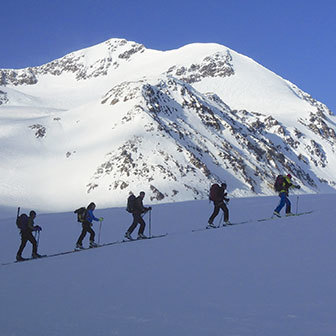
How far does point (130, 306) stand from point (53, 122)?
105m

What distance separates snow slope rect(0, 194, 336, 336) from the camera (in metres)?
6.48

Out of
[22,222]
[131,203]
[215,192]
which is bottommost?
[22,222]

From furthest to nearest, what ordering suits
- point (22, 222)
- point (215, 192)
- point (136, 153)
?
point (136, 153) → point (215, 192) → point (22, 222)

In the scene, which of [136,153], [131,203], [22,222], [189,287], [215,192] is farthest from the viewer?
[136,153]

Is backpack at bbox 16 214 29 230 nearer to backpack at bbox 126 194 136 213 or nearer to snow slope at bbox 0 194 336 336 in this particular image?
snow slope at bbox 0 194 336 336

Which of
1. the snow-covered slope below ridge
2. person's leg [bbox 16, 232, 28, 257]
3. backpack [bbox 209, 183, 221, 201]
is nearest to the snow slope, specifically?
person's leg [bbox 16, 232, 28, 257]

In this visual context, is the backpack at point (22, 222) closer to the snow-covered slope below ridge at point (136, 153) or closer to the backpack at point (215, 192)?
the backpack at point (215, 192)

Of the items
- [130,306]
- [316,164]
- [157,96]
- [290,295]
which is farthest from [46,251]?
[316,164]

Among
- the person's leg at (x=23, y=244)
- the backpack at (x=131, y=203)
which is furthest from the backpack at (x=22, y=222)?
the backpack at (x=131, y=203)

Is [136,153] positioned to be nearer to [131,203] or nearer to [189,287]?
[131,203]

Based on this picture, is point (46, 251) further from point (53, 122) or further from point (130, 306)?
point (53, 122)

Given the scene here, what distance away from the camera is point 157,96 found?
106 metres

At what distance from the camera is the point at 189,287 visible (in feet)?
27.6

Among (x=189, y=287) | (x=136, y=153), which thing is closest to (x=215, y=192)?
(x=189, y=287)
